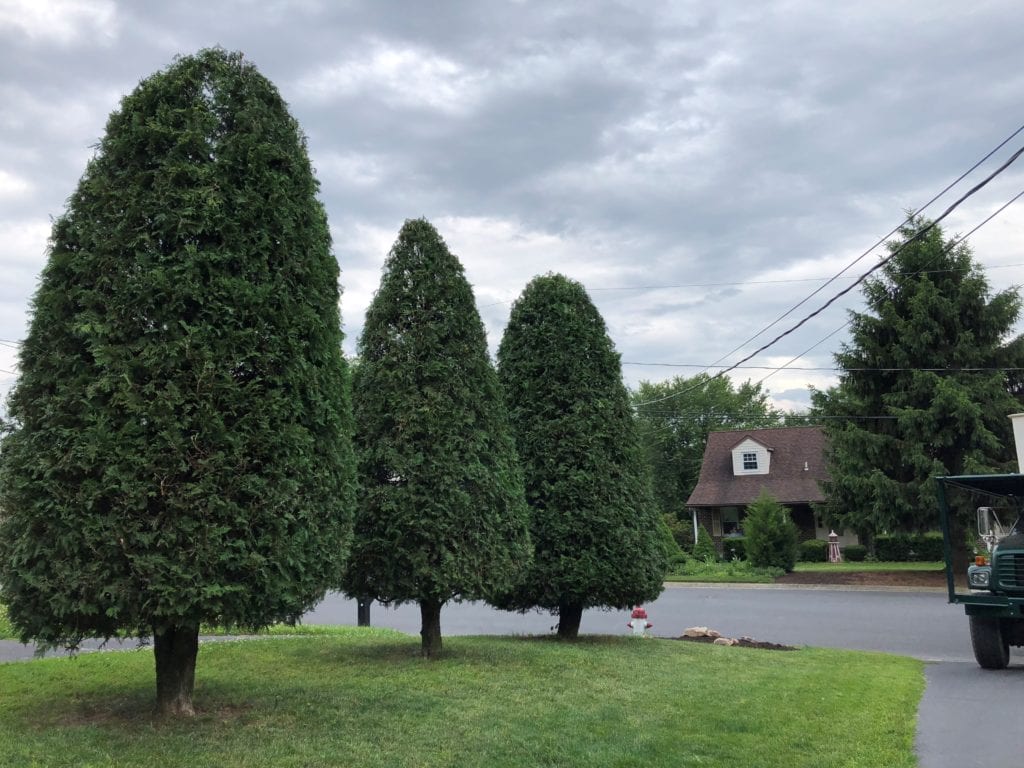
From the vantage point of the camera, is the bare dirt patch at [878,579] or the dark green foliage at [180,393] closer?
the dark green foliage at [180,393]

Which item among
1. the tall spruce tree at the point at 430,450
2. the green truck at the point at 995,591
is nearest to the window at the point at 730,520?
the green truck at the point at 995,591

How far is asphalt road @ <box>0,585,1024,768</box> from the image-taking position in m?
7.09

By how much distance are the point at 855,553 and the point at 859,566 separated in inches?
159

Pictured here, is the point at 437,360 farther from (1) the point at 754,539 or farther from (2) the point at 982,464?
(1) the point at 754,539

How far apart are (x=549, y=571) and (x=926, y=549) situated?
1122 inches

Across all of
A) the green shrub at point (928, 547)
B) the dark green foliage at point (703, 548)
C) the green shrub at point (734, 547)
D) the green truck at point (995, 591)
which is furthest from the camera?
the green shrub at point (734, 547)

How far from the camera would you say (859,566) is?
105 ft

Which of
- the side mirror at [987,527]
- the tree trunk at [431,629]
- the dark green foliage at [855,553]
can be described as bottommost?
the dark green foliage at [855,553]

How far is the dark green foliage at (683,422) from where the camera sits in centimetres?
5875

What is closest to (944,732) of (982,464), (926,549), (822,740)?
(822,740)

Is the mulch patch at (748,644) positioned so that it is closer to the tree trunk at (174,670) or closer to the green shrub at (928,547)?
the tree trunk at (174,670)

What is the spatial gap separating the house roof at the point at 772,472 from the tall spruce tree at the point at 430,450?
31022 millimetres

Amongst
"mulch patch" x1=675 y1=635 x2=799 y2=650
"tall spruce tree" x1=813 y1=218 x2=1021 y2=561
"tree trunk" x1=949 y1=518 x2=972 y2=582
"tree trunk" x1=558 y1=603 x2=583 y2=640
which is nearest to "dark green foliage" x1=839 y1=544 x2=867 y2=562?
"tall spruce tree" x1=813 y1=218 x2=1021 y2=561

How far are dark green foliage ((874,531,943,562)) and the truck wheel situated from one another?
970 inches
